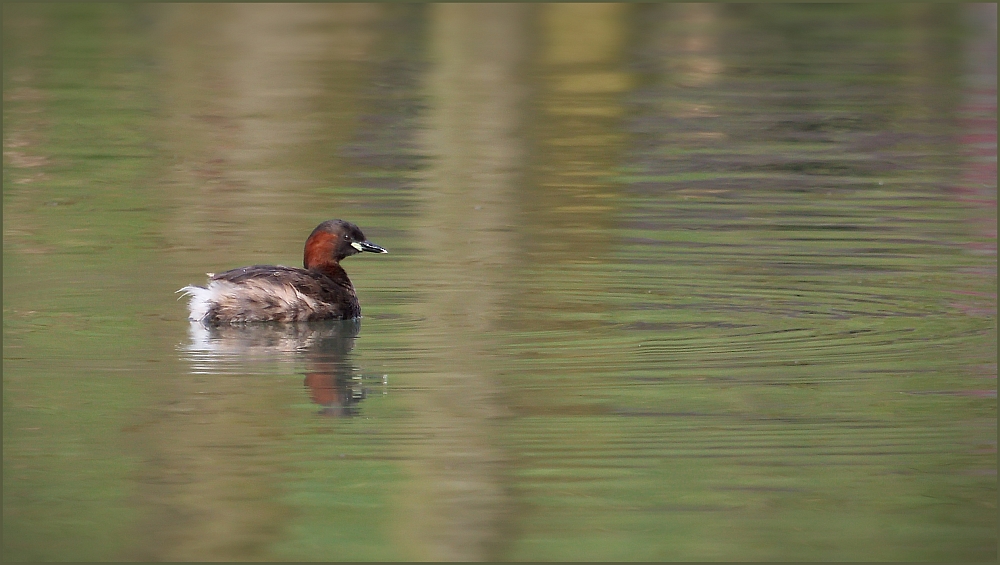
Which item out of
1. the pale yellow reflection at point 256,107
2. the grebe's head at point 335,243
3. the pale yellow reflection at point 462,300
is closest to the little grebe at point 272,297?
the grebe's head at point 335,243

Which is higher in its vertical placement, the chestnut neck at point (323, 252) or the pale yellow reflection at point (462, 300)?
the chestnut neck at point (323, 252)

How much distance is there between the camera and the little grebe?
916 centimetres

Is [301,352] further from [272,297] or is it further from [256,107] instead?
[256,107]

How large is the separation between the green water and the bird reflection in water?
4 cm

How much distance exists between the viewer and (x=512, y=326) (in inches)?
353

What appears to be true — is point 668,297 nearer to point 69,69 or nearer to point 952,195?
point 952,195

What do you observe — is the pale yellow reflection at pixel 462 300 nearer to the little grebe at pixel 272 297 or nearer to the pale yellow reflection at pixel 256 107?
the little grebe at pixel 272 297

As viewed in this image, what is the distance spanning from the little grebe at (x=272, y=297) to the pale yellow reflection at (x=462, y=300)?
46 centimetres

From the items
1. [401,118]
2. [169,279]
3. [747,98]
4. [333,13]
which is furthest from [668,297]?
[333,13]

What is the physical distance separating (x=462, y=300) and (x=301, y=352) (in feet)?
4.06

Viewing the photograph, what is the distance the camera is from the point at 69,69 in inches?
871

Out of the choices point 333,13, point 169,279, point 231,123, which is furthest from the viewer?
point 333,13

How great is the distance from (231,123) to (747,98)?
571 centimetres

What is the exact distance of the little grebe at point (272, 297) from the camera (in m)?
9.16
